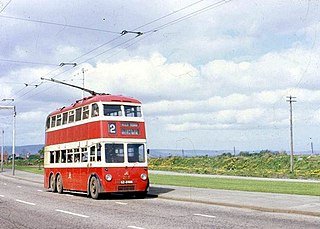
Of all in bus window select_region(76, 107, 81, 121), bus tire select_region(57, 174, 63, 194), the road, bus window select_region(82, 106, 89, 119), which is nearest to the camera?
the road

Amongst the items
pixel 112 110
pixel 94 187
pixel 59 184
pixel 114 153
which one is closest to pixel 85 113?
pixel 112 110

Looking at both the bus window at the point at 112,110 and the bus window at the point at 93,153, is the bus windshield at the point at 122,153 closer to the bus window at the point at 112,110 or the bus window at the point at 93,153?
the bus window at the point at 93,153

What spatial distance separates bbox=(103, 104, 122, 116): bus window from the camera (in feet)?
76.6

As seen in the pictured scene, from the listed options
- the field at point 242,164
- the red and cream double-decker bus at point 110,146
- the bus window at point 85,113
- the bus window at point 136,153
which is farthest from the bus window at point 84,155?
the field at point 242,164

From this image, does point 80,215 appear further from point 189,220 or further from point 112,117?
point 112,117

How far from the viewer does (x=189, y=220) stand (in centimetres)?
1504

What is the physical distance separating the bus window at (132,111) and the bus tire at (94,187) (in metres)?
3.15

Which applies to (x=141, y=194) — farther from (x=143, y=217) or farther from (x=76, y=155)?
(x=143, y=217)

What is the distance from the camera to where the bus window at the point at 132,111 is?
23.8 meters

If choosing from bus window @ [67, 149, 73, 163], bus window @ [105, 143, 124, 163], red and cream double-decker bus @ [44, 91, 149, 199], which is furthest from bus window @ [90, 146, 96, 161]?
bus window @ [67, 149, 73, 163]

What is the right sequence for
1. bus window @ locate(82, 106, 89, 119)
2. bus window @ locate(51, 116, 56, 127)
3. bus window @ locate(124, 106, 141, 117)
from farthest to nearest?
bus window @ locate(51, 116, 56, 127)
bus window @ locate(82, 106, 89, 119)
bus window @ locate(124, 106, 141, 117)

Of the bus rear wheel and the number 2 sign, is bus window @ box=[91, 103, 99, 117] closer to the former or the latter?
the number 2 sign

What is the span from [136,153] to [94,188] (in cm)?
240

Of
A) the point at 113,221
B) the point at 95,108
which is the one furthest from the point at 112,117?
the point at 113,221
